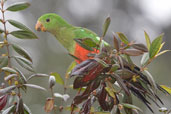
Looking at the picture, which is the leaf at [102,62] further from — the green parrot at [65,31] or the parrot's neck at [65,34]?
the parrot's neck at [65,34]

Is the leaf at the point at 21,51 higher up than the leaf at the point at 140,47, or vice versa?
the leaf at the point at 140,47

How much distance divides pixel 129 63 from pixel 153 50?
10 cm

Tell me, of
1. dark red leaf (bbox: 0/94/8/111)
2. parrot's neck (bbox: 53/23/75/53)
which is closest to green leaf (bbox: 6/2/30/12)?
dark red leaf (bbox: 0/94/8/111)

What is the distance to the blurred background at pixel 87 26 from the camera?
18.7 feet

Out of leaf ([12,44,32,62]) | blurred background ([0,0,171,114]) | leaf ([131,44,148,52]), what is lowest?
blurred background ([0,0,171,114])

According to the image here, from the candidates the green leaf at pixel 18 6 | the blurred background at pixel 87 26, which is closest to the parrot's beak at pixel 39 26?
the green leaf at pixel 18 6

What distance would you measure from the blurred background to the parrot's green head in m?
3.05

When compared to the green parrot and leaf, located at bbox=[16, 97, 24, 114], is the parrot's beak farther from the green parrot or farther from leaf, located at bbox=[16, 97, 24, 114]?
leaf, located at bbox=[16, 97, 24, 114]

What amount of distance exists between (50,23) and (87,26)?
622cm

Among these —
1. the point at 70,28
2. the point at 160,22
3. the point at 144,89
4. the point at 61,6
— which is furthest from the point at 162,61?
the point at 144,89

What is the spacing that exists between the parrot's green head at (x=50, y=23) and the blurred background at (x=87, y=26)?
3.05 m

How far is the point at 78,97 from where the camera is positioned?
3.45 ft

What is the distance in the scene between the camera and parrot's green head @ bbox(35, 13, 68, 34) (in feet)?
6.46

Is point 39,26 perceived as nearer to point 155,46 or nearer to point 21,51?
point 21,51
